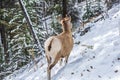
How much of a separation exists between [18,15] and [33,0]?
7.15 feet

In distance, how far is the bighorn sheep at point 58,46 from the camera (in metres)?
9.36

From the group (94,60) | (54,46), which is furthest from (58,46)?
(94,60)

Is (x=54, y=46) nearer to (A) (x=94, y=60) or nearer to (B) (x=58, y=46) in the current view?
(B) (x=58, y=46)

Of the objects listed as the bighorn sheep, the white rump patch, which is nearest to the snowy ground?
the bighorn sheep

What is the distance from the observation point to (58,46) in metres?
9.44

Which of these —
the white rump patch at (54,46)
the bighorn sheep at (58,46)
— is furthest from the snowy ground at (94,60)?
the white rump patch at (54,46)

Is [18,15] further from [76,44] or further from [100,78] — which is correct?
[100,78]

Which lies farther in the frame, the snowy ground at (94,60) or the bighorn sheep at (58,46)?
the bighorn sheep at (58,46)

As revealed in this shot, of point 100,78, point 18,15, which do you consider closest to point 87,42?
point 100,78

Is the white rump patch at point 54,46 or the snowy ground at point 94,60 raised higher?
the white rump patch at point 54,46

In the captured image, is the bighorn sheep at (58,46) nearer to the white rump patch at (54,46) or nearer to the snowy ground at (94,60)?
the white rump patch at (54,46)

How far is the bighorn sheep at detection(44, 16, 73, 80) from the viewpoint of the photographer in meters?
9.36

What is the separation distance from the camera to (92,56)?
398 inches

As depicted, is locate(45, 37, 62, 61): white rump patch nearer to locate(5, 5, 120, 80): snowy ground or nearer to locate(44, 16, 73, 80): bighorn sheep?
locate(44, 16, 73, 80): bighorn sheep
